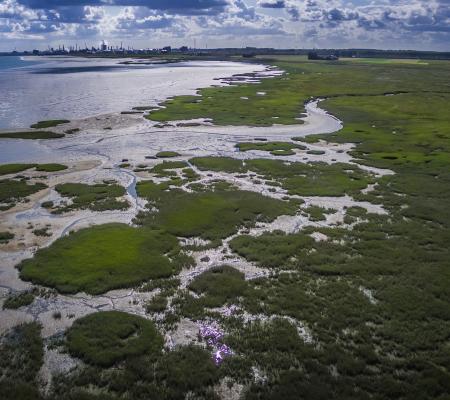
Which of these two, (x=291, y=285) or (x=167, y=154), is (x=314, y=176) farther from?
(x=291, y=285)

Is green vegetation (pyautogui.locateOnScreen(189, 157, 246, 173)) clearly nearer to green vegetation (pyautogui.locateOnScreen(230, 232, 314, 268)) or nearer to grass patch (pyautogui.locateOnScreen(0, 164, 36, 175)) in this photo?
green vegetation (pyautogui.locateOnScreen(230, 232, 314, 268))

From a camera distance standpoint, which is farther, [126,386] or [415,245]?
[415,245]

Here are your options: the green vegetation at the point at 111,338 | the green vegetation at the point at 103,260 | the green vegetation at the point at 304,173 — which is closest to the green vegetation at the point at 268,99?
the green vegetation at the point at 304,173

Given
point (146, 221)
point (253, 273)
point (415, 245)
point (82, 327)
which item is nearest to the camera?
point (82, 327)

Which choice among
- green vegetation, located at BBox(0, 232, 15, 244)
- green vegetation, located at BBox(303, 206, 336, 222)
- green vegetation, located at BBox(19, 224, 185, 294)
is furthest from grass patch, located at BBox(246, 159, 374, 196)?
green vegetation, located at BBox(0, 232, 15, 244)

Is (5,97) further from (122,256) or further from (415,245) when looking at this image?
(415,245)

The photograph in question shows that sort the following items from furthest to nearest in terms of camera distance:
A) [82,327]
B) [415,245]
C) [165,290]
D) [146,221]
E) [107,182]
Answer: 1. [107,182]
2. [146,221]
3. [415,245]
4. [165,290]
5. [82,327]

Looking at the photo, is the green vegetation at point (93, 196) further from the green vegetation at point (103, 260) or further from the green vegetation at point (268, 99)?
the green vegetation at point (268, 99)

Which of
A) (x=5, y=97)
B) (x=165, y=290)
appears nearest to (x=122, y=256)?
(x=165, y=290)
